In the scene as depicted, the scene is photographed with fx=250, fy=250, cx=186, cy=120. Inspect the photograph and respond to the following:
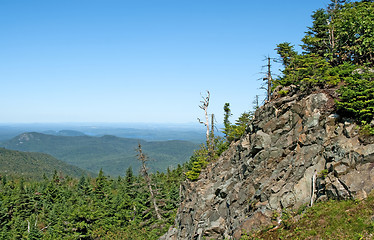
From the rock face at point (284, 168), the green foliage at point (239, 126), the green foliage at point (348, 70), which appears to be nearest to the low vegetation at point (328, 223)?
the rock face at point (284, 168)

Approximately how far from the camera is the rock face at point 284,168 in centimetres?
1221

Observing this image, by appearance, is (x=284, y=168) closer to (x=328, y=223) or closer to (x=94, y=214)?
(x=328, y=223)

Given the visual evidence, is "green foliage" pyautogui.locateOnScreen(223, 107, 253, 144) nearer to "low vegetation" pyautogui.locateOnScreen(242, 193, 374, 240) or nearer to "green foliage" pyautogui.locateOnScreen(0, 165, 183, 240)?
"low vegetation" pyautogui.locateOnScreen(242, 193, 374, 240)

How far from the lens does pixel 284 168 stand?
1521cm

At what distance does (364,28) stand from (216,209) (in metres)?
18.7

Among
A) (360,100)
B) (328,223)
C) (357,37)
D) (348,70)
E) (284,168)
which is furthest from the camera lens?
(357,37)

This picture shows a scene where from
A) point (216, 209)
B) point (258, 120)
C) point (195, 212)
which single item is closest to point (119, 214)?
point (195, 212)

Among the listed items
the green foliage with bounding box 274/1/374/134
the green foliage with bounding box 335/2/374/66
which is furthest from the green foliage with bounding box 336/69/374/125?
the green foliage with bounding box 335/2/374/66

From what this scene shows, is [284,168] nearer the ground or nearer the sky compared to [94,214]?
nearer the sky

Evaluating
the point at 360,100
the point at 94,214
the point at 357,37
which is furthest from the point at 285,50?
the point at 94,214

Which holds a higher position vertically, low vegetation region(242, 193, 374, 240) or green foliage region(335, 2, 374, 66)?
green foliage region(335, 2, 374, 66)

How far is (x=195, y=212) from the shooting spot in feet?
69.1

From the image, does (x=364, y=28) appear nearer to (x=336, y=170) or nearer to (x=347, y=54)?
(x=347, y=54)

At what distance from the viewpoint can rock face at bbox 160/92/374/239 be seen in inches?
481
